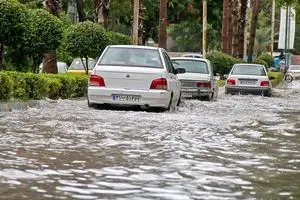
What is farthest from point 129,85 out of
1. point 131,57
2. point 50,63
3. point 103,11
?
point 103,11

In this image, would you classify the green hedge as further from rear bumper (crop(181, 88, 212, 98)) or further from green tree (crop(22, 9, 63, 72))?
rear bumper (crop(181, 88, 212, 98))

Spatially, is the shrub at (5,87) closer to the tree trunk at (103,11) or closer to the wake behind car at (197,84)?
the wake behind car at (197,84)

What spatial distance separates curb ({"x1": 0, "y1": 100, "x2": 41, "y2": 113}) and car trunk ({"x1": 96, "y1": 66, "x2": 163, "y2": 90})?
181cm

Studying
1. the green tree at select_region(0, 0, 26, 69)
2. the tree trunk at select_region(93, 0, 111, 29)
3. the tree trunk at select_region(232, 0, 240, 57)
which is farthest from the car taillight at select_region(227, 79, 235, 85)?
the tree trunk at select_region(232, 0, 240, 57)

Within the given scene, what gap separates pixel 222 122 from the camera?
14.6m

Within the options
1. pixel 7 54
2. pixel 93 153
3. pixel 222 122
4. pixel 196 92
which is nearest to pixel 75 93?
pixel 7 54

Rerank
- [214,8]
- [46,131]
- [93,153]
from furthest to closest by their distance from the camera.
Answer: [214,8] < [46,131] < [93,153]

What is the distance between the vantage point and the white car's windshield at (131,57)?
53.6 feet

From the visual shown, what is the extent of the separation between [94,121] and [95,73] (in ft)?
8.16

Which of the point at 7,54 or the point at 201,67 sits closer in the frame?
the point at 7,54

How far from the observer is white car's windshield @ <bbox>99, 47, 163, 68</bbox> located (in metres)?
16.3

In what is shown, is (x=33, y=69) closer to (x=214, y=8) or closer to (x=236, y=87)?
(x=236, y=87)

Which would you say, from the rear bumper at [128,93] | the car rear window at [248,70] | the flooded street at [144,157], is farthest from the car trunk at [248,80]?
the flooded street at [144,157]

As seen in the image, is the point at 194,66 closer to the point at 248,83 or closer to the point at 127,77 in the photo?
the point at 248,83
